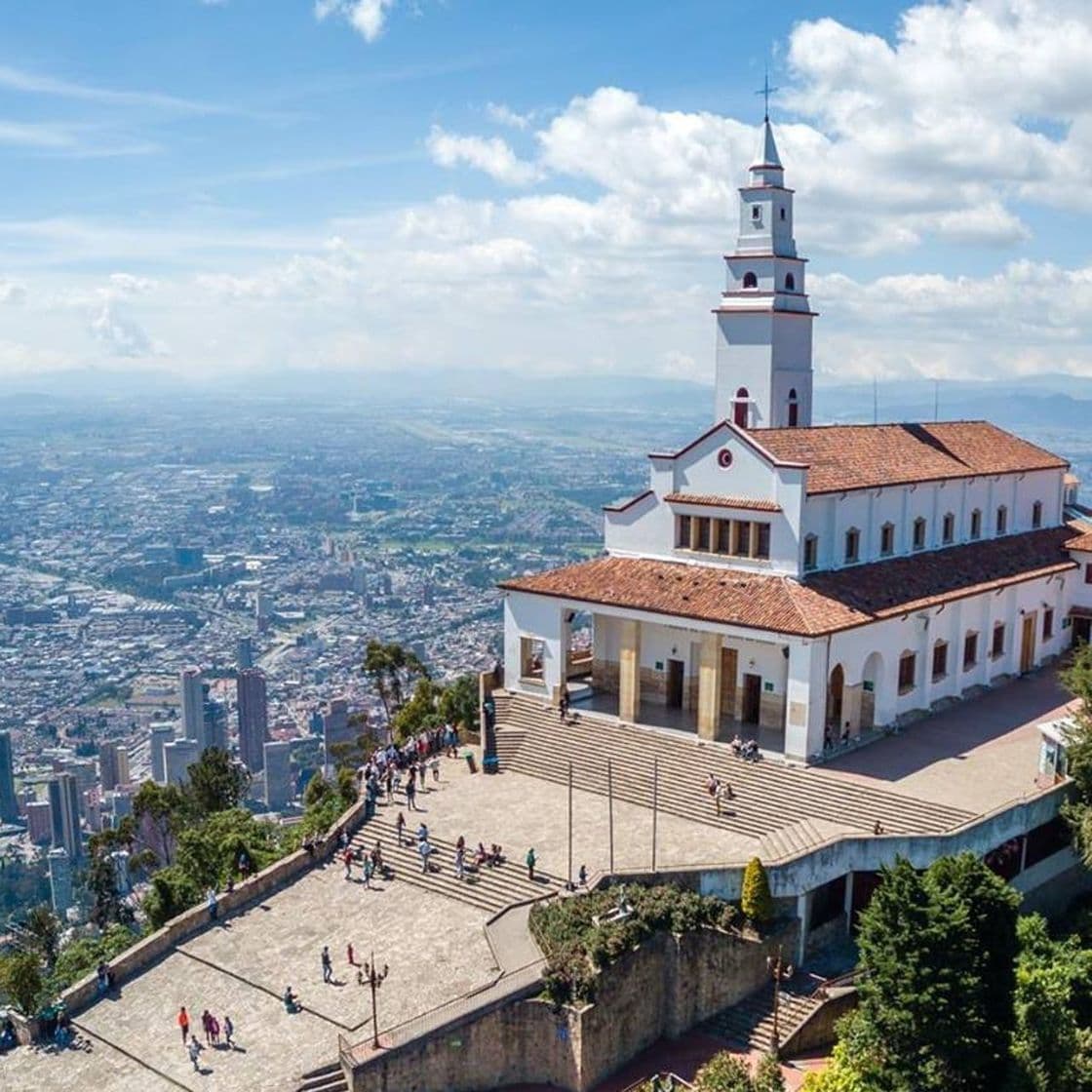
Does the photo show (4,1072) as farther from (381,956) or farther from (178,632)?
(178,632)

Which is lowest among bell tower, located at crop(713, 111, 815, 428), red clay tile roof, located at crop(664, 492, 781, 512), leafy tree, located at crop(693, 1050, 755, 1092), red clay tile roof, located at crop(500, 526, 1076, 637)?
leafy tree, located at crop(693, 1050, 755, 1092)

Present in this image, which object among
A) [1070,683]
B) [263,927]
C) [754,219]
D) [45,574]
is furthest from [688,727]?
[45,574]

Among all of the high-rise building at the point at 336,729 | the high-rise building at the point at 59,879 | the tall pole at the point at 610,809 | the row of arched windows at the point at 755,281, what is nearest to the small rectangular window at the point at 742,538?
the tall pole at the point at 610,809

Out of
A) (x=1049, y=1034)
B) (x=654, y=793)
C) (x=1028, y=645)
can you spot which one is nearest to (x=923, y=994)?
(x=1049, y=1034)

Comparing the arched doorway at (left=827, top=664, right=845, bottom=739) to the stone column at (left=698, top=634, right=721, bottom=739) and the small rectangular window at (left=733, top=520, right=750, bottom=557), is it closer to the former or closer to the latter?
the stone column at (left=698, top=634, right=721, bottom=739)

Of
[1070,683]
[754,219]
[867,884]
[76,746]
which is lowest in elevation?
[76,746]

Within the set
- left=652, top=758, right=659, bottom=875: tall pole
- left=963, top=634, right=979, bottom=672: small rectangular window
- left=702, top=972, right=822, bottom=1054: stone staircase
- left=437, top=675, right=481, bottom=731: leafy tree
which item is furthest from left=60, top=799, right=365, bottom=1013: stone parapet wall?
left=963, top=634, right=979, bottom=672: small rectangular window
